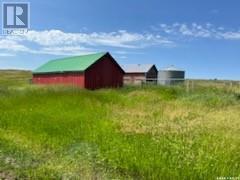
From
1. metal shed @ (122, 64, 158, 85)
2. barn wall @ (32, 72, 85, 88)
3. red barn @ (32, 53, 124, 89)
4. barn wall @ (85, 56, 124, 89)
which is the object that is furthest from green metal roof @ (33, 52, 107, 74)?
metal shed @ (122, 64, 158, 85)

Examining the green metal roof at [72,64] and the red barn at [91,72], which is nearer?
the red barn at [91,72]

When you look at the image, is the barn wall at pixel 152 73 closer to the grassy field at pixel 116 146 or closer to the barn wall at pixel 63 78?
the barn wall at pixel 63 78

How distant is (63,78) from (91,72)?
4.81m

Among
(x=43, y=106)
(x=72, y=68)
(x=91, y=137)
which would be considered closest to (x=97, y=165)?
(x=91, y=137)

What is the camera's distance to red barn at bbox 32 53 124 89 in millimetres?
35656

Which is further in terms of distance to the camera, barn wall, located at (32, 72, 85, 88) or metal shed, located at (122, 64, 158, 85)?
metal shed, located at (122, 64, 158, 85)

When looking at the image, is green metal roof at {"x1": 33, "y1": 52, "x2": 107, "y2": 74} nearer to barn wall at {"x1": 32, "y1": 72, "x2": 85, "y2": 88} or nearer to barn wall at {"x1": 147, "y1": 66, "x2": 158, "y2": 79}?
barn wall at {"x1": 32, "y1": 72, "x2": 85, "y2": 88}

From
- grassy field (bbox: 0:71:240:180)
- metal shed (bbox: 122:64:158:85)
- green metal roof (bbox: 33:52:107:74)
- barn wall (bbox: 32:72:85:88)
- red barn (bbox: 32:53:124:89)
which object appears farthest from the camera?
metal shed (bbox: 122:64:158:85)

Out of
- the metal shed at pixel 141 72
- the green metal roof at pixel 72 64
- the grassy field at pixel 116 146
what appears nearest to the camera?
the grassy field at pixel 116 146

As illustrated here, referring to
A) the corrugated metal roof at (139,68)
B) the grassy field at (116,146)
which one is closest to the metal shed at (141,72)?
the corrugated metal roof at (139,68)

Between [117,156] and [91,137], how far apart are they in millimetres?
2406

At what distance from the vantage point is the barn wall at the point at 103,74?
35.8 meters

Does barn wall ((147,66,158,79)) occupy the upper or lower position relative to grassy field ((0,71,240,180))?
upper

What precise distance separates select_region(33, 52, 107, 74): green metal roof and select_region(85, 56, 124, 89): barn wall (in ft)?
2.07
